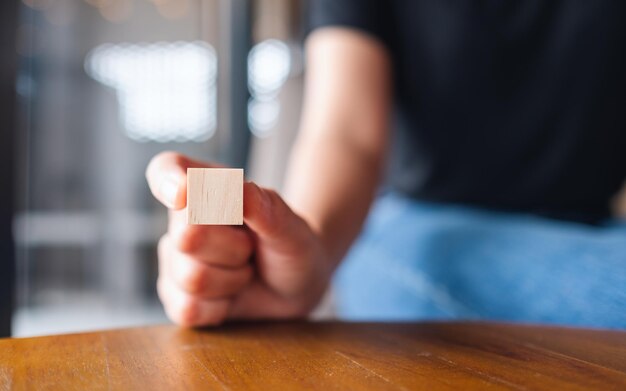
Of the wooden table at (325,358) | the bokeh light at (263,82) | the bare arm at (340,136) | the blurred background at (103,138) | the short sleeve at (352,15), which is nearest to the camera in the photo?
the wooden table at (325,358)

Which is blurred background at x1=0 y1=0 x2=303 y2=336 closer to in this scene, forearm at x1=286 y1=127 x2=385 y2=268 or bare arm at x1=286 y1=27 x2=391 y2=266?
bare arm at x1=286 y1=27 x2=391 y2=266

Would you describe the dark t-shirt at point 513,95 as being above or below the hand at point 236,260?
above

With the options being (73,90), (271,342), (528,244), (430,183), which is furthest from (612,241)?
(73,90)

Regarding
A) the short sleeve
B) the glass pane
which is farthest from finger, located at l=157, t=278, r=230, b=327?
the glass pane

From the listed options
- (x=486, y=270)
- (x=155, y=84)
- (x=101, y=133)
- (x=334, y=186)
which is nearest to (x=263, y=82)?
(x=155, y=84)

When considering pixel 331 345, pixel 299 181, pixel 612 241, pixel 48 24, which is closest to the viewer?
pixel 331 345

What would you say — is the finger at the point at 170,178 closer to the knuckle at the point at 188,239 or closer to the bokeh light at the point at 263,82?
the knuckle at the point at 188,239

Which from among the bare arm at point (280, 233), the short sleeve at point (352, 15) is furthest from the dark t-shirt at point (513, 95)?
the bare arm at point (280, 233)

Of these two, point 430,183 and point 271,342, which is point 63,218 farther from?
point 271,342
